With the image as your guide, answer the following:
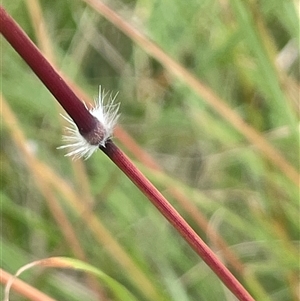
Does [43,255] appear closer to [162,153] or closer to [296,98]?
[162,153]

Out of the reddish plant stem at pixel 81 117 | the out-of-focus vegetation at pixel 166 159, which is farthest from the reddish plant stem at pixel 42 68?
the out-of-focus vegetation at pixel 166 159

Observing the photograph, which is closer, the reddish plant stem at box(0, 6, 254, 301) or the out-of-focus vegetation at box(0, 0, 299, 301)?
the reddish plant stem at box(0, 6, 254, 301)

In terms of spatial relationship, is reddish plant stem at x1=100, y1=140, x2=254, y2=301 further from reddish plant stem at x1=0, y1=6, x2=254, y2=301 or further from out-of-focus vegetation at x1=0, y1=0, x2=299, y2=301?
out-of-focus vegetation at x1=0, y1=0, x2=299, y2=301

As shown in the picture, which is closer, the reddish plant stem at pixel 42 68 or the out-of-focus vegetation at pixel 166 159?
the reddish plant stem at pixel 42 68

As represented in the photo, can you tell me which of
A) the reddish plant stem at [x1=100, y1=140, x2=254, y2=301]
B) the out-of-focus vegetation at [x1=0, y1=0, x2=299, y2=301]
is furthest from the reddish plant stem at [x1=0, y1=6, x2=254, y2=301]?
the out-of-focus vegetation at [x1=0, y1=0, x2=299, y2=301]

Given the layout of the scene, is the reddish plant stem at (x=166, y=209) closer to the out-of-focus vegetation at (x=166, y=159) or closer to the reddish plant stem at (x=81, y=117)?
the reddish plant stem at (x=81, y=117)

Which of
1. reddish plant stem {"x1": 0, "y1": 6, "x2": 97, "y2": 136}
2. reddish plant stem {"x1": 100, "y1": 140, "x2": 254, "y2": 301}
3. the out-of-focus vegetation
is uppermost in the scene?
the out-of-focus vegetation

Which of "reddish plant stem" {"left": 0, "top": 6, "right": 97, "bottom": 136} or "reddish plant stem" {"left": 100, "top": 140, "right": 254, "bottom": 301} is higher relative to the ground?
"reddish plant stem" {"left": 0, "top": 6, "right": 97, "bottom": 136}

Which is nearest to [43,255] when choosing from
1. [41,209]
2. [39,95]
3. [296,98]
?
[41,209]
